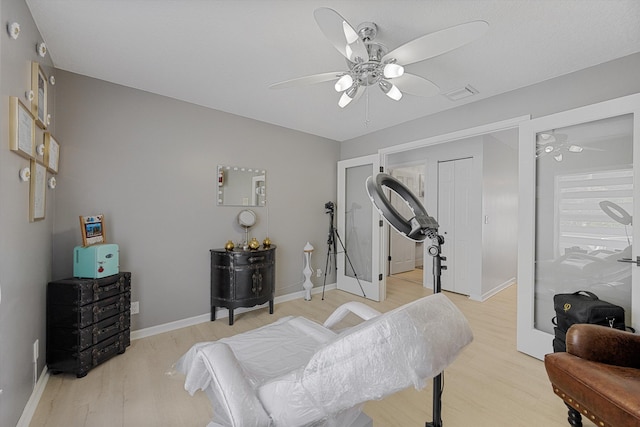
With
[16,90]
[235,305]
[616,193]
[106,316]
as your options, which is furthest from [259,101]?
[616,193]

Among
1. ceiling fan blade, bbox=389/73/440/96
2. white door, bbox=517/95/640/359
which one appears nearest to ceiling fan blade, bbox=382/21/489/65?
ceiling fan blade, bbox=389/73/440/96

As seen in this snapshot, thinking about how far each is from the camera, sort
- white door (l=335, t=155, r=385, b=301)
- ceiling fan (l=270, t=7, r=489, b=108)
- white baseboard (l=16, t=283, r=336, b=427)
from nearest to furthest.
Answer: ceiling fan (l=270, t=7, r=489, b=108)
white baseboard (l=16, t=283, r=336, b=427)
white door (l=335, t=155, r=385, b=301)

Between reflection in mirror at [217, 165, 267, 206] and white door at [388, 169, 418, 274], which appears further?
white door at [388, 169, 418, 274]

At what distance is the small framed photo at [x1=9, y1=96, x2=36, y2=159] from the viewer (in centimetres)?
141

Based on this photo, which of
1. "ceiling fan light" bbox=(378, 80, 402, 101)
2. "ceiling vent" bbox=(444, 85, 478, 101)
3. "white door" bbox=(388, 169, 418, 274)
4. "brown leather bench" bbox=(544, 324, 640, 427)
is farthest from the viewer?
"white door" bbox=(388, 169, 418, 274)

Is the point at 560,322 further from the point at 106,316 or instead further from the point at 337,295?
→ the point at 106,316

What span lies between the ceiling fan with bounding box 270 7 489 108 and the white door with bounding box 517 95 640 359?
136 cm

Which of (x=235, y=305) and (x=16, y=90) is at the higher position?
(x=16, y=90)

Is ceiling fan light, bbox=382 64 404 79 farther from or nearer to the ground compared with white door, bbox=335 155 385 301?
farther from the ground

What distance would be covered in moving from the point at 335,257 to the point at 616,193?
10.6 feet

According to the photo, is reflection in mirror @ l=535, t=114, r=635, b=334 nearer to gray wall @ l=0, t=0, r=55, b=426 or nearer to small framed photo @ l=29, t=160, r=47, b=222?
gray wall @ l=0, t=0, r=55, b=426

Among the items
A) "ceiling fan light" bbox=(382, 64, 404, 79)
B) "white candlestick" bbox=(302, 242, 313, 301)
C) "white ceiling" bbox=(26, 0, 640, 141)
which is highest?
"white ceiling" bbox=(26, 0, 640, 141)

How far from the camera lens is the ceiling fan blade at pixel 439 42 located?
4.15 feet

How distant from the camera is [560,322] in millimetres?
2117
